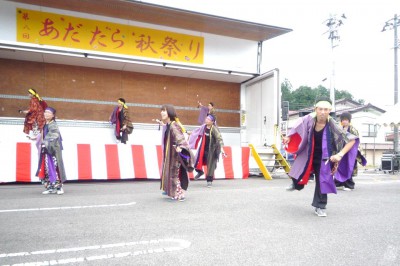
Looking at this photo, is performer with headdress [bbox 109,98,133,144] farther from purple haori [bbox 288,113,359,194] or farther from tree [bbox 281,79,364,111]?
tree [bbox 281,79,364,111]

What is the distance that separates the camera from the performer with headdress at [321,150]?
4707 mm

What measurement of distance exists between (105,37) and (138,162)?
4.12 meters

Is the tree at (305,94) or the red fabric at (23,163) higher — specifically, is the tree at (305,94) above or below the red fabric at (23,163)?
above

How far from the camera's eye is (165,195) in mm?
6355

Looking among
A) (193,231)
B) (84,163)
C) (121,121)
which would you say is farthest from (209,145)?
(193,231)

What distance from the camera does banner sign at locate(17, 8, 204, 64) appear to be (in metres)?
9.50

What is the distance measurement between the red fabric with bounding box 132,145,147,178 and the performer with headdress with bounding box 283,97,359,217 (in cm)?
501

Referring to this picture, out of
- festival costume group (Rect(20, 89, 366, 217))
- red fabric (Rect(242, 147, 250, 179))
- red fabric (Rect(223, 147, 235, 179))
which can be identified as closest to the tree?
red fabric (Rect(242, 147, 250, 179))

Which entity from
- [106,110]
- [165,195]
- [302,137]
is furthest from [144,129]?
[302,137]

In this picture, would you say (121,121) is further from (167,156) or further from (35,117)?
(167,156)

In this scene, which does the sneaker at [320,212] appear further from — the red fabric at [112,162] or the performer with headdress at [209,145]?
the red fabric at [112,162]

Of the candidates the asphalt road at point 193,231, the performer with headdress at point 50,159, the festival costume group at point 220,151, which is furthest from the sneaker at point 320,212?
the performer with headdress at point 50,159

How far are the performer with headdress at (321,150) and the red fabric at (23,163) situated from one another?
243 inches

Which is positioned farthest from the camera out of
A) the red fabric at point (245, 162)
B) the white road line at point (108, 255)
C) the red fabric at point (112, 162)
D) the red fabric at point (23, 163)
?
the red fabric at point (245, 162)
